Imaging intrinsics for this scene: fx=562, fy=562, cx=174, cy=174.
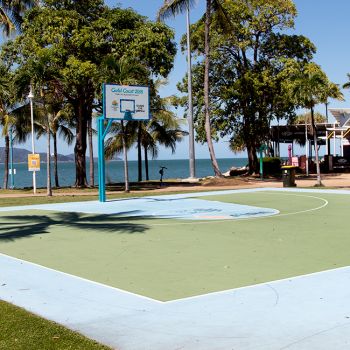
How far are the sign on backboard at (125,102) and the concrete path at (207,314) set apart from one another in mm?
15121

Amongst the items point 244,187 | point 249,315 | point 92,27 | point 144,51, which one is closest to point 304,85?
point 244,187

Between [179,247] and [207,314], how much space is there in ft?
16.2

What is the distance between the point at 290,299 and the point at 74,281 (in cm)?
321

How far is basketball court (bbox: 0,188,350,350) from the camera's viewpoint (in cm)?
568

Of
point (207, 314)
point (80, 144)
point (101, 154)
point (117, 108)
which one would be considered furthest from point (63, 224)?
point (80, 144)

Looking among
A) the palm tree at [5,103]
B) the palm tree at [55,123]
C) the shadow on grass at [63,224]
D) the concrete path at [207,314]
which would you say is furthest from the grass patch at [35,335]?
the palm tree at [5,103]

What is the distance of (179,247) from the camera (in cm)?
1122

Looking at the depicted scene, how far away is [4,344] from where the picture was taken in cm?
527

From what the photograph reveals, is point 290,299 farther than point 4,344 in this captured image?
Yes

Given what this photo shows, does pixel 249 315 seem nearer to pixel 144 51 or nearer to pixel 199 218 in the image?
pixel 199 218

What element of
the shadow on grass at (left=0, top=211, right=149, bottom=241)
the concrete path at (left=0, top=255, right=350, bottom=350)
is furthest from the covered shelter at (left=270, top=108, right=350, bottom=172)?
the concrete path at (left=0, top=255, right=350, bottom=350)

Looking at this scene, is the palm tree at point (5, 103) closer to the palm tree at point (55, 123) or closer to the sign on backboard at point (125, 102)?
the palm tree at point (55, 123)

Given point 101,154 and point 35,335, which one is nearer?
point 35,335

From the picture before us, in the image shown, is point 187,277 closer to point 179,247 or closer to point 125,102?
point 179,247
